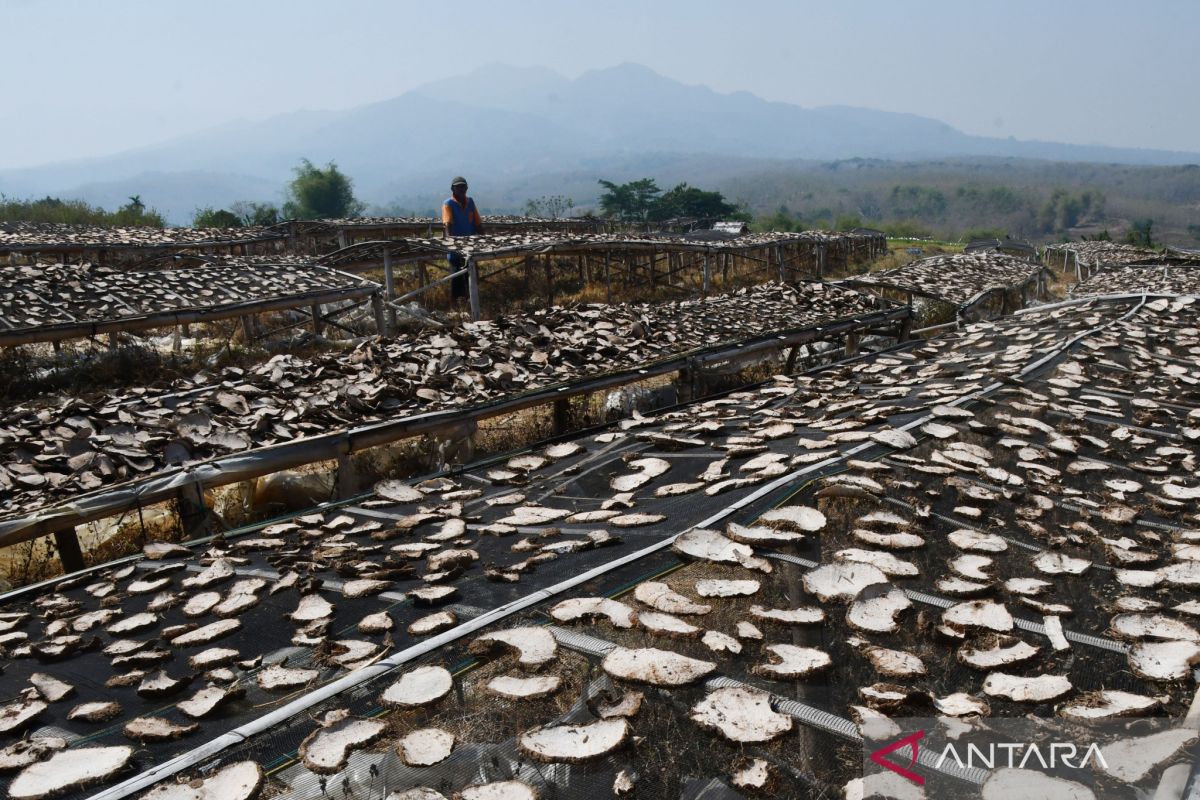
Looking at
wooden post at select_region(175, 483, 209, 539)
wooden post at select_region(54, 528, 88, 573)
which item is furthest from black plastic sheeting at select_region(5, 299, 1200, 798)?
wooden post at select_region(54, 528, 88, 573)

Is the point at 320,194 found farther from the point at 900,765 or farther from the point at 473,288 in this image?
the point at 900,765

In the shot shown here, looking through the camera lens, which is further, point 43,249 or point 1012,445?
point 43,249

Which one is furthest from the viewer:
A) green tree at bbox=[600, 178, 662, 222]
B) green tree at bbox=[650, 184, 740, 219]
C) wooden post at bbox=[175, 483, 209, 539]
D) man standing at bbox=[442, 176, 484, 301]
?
green tree at bbox=[600, 178, 662, 222]

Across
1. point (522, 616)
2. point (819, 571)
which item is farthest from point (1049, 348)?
point (522, 616)

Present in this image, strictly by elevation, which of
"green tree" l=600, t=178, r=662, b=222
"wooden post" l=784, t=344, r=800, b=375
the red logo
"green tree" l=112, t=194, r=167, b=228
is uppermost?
"green tree" l=600, t=178, r=662, b=222

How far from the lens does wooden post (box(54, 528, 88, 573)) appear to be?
3846 millimetres

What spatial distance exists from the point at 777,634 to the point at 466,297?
15.8 meters

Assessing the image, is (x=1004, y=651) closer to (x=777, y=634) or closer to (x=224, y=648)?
(x=777, y=634)

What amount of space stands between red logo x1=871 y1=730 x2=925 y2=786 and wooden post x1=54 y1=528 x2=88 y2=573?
3858mm

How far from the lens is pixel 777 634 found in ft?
7.04

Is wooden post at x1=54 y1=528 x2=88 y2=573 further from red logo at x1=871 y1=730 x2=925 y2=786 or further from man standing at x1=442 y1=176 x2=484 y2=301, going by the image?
man standing at x1=442 y1=176 x2=484 y2=301

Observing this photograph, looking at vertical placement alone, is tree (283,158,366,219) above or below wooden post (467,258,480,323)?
above

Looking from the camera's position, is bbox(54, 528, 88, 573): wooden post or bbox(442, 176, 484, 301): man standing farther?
bbox(442, 176, 484, 301): man standing

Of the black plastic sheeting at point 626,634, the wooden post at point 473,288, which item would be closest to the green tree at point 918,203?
the wooden post at point 473,288
